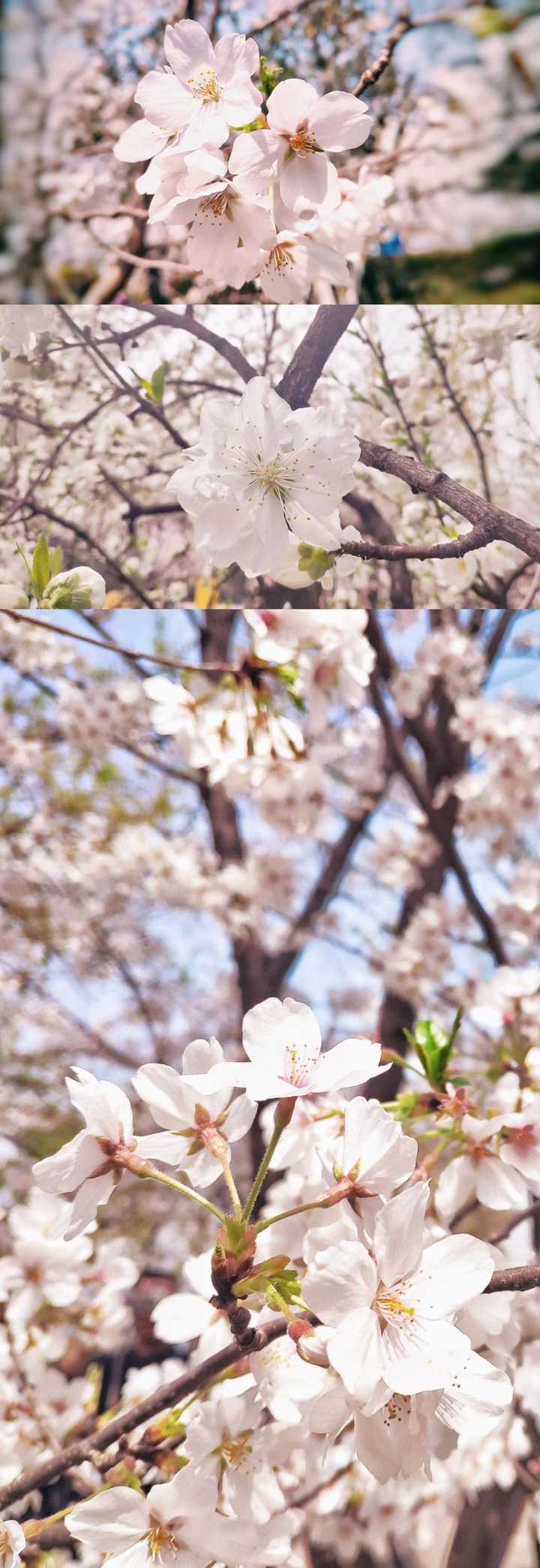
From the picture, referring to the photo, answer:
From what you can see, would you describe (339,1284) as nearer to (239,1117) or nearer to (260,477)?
(239,1117)

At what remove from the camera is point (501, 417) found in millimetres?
600

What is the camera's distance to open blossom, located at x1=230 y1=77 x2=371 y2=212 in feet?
1.53

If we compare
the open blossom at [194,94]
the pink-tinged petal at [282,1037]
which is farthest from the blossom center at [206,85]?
the pink-tinged petal at [282,1037]

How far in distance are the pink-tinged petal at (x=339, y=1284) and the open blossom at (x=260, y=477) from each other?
28cm

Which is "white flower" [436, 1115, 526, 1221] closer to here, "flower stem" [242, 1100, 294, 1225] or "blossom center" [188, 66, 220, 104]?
"flower stem" [242, 1100, 294, 1225]

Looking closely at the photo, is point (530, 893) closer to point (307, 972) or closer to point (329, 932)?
point (329, 932)

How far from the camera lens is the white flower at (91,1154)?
1.23 feet

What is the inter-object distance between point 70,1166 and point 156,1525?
0.13m

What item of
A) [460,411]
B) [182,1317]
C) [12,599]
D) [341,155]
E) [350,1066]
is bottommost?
[182,1317]

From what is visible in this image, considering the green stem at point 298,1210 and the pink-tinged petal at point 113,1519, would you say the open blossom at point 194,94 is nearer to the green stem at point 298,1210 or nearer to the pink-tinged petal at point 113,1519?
the green stem at point 298,1210

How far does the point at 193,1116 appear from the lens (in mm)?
403

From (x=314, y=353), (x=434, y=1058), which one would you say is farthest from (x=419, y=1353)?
(x=314, y=353)

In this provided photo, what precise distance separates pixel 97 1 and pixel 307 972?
2395 millimetres

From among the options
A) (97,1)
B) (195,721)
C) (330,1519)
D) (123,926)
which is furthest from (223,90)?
(97,1)
